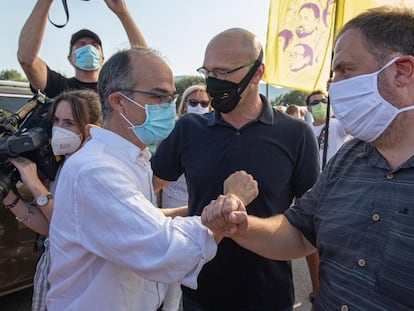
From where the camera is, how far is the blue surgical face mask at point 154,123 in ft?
5.38

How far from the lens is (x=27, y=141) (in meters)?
2.15

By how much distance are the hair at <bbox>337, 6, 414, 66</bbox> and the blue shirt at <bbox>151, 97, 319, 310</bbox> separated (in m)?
0.75

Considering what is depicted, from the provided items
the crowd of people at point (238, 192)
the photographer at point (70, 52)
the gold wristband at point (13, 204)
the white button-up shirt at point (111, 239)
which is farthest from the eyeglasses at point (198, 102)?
the white button-up shirt at point (111, 239)

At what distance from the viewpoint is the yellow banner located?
12.6 feet

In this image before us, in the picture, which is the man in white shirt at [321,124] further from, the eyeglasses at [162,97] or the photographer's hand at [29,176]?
the photographer's hand at [29,176]

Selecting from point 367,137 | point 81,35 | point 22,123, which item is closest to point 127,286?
point 367,137

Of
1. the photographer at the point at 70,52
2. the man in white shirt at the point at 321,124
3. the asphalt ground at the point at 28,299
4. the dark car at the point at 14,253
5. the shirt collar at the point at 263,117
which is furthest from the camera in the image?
the man in white shirt at the point at 321,124

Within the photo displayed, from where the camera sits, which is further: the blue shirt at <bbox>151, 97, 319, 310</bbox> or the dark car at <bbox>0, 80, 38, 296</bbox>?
the dark car at <bbox>0, 80, 38, 296</bbox>

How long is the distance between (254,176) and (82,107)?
4.34ft

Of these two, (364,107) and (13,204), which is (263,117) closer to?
(364,107)

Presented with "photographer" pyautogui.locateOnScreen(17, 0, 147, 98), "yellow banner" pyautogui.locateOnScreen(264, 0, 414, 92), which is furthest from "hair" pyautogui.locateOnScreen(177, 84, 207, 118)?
"photographer" pyautogui.locateOnScreen(17, 0, 147, 98)

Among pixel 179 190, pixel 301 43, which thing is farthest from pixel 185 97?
pixel 301 43

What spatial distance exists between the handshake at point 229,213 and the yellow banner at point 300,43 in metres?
2.56

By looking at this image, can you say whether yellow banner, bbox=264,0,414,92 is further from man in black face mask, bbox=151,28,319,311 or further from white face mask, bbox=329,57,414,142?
white face mask, bbox=329,57,414,142
